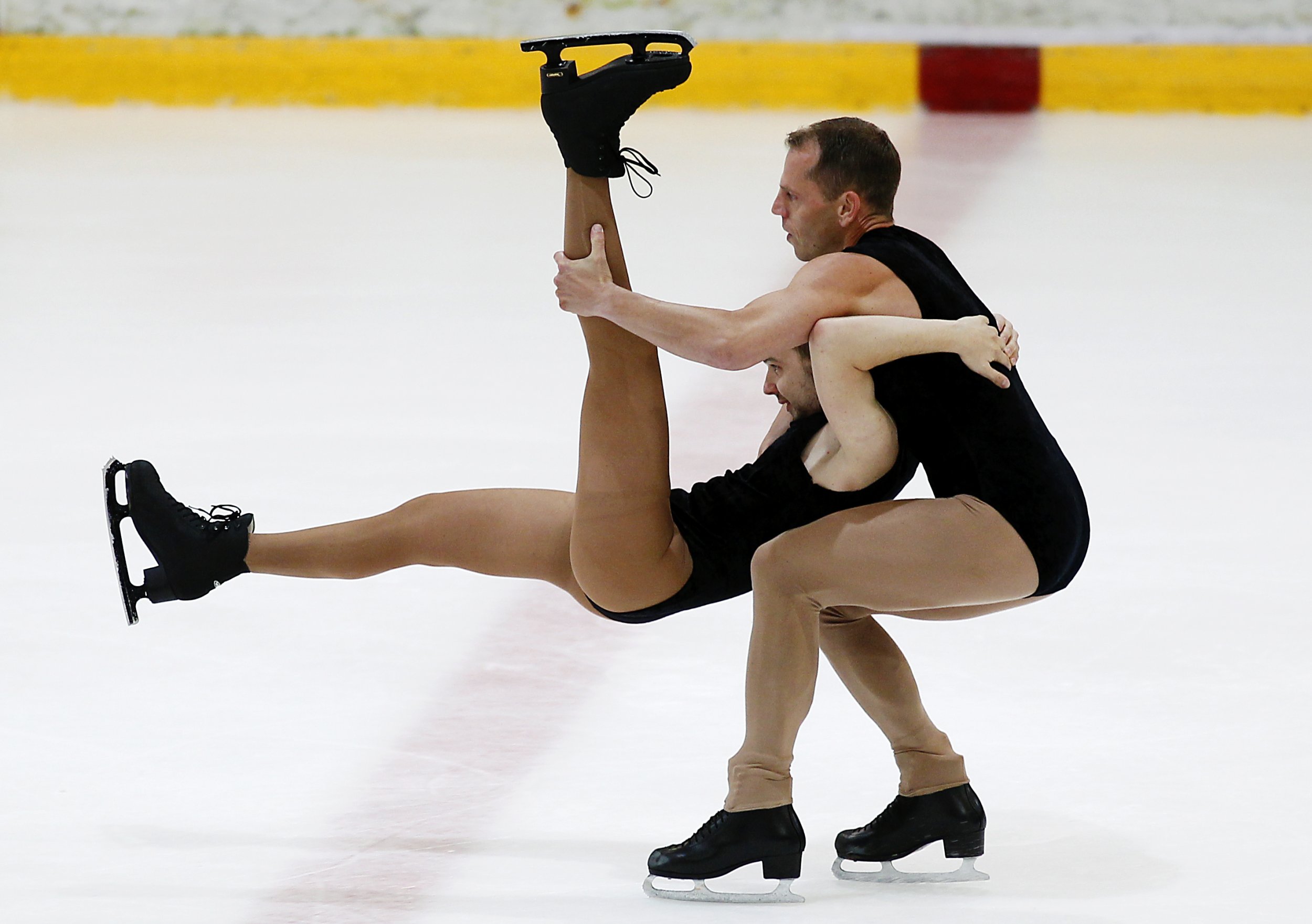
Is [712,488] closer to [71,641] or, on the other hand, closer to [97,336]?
[71,641]

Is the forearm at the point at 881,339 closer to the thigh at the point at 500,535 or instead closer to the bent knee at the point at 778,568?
the bent knee at the point at 778,568

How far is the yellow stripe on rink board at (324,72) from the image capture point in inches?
283

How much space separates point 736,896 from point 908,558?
0.44 m

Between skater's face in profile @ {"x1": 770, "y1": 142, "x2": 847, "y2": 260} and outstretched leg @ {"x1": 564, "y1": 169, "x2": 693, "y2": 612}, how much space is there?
209 mm

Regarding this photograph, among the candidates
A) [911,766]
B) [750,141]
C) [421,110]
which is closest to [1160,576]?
[911,766]

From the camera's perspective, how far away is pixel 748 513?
2.21 m

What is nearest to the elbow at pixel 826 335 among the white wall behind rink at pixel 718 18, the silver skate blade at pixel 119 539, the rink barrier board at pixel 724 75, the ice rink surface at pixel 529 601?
the ice rink surface at pixel 529 601

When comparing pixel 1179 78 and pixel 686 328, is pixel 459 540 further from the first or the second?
pixel 1179 78

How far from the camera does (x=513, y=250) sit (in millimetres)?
5559

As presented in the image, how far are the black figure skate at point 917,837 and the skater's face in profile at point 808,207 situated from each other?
67 cm

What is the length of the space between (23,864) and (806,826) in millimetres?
952

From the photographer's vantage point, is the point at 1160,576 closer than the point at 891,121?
Yes

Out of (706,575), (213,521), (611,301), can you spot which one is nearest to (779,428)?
(706,575)

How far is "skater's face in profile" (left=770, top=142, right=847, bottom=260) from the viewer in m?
2.16
